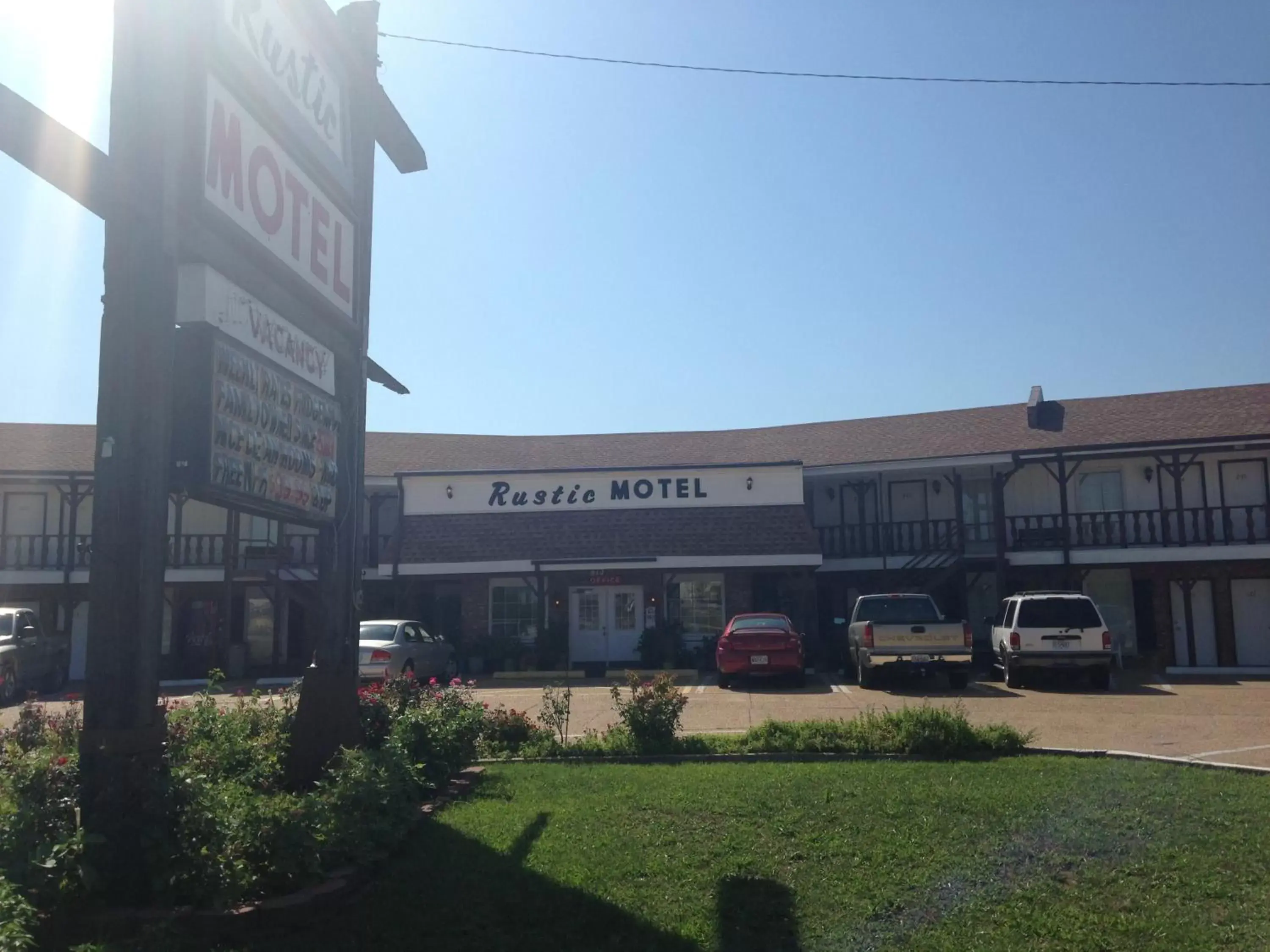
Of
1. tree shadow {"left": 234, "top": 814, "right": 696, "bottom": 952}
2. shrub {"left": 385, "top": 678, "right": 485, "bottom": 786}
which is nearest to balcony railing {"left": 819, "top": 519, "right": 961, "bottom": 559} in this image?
shrub {"left": 385, "top": 678, "right": 485, "bottom": 786}

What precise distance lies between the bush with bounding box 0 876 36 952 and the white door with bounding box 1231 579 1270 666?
26.1 meters

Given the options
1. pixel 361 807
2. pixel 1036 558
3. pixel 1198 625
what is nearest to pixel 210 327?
pixel 361 807

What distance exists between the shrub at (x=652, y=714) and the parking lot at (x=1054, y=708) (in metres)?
2.40

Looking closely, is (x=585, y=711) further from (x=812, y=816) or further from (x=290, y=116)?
(x=290, y=116)

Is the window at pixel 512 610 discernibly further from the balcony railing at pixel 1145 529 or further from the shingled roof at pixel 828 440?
the balcony railing at pixel 1145 529

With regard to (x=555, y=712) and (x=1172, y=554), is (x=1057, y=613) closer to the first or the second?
(x=1172, y=554)

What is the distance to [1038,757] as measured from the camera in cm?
1023

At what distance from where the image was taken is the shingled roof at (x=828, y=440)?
26469 millimetres

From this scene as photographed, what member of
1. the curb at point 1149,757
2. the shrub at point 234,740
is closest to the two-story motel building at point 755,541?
the curb at point 1149,757

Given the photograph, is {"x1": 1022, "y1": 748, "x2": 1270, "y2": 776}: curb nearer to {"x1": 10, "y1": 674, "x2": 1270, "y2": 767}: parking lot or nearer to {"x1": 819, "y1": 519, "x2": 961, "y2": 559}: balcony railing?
{"x1": 10, "y1": 674, "x2": 1270, "y2": 767}: parking lot

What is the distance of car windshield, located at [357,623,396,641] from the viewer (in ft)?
67.7

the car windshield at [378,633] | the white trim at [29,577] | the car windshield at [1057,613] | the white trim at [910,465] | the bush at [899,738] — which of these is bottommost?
the bush at [899,738]

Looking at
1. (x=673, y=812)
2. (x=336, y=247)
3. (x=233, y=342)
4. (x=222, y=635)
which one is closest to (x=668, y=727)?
(x=673, y=812)

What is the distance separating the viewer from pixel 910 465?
26703 mm
